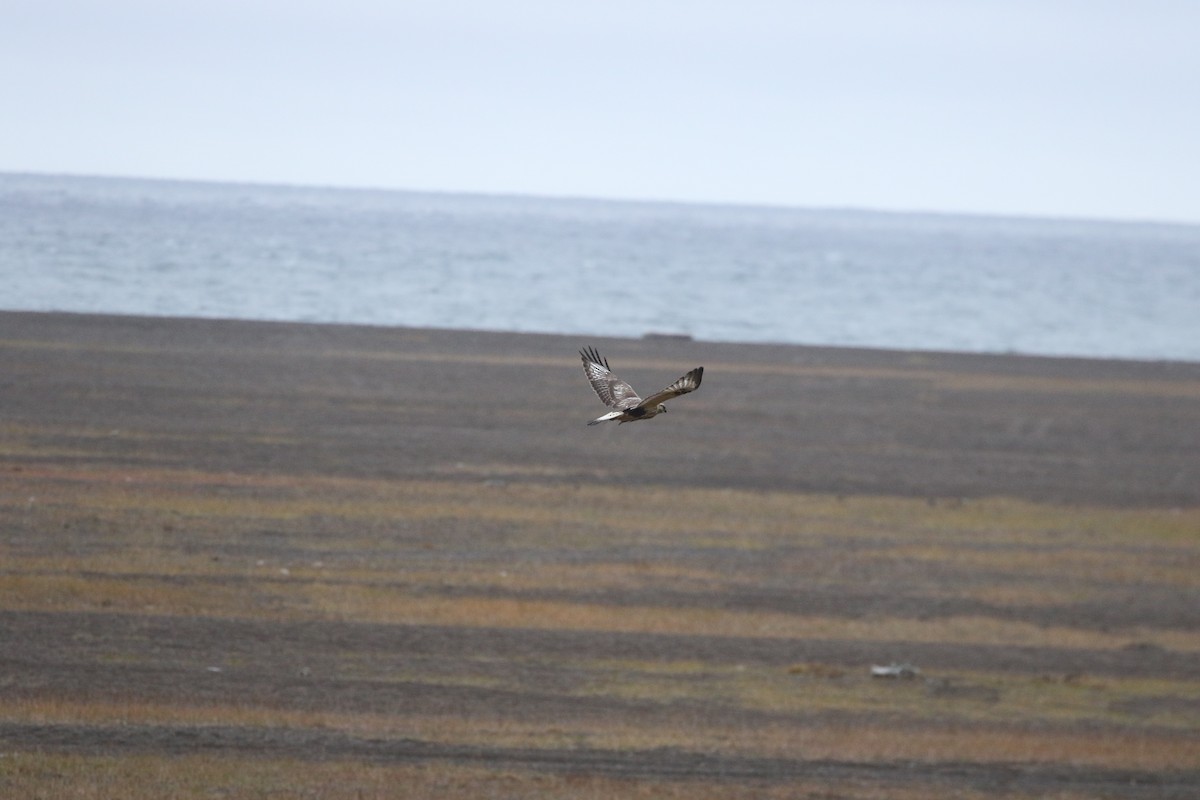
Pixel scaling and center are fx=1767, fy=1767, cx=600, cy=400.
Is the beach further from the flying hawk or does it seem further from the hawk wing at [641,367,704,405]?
the hawk wing at [641,367,704,405]

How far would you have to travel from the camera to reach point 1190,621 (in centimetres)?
2683

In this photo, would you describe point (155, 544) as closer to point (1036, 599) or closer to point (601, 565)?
point (601, 565)

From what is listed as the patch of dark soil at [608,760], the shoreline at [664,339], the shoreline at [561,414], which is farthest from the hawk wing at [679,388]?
the shoreline at [664,339]

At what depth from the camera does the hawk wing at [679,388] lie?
27.8 ft

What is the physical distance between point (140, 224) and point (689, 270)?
39.7 metres

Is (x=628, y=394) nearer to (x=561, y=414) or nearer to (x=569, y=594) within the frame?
(x=569, y=594)

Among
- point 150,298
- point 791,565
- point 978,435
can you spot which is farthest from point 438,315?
point 791,565

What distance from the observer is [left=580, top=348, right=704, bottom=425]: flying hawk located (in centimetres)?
853

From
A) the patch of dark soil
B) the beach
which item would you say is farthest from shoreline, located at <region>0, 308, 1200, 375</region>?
the patch of dark soil

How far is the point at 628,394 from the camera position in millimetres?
9461

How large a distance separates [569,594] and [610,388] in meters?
16.5

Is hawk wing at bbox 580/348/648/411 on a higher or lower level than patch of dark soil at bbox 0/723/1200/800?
higher

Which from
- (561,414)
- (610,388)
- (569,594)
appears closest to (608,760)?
(569,594)

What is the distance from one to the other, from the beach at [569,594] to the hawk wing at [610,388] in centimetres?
856
